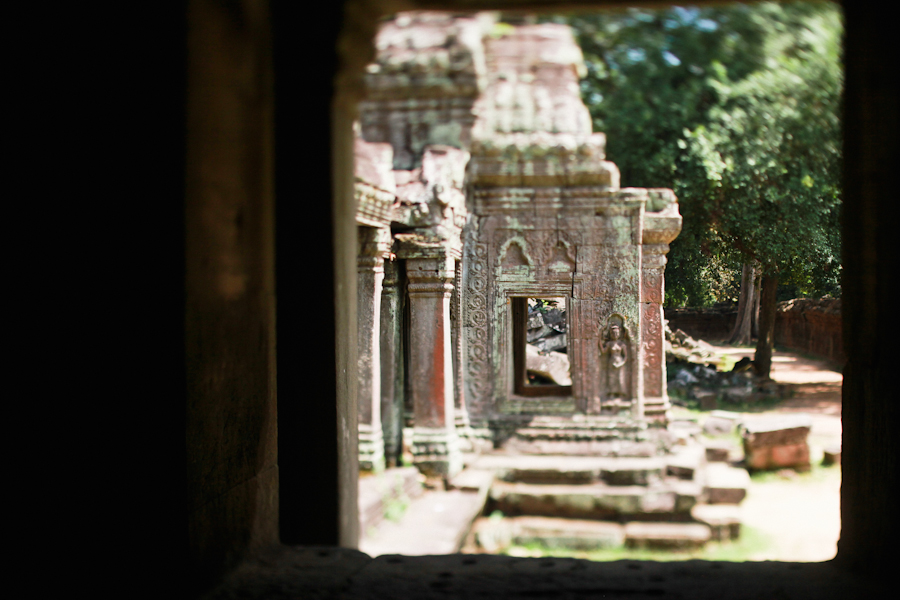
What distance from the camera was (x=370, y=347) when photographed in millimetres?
6848

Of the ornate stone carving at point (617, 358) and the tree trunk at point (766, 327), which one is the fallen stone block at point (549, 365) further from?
the tree trunk at point (766, 327)

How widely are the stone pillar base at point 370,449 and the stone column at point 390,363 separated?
33.3 inches

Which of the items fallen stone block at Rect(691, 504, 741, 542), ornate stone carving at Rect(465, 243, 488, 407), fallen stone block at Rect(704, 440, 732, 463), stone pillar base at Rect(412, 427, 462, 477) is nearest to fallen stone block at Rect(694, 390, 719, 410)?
fallen stone block at Rect(704, 440, 732, 463)

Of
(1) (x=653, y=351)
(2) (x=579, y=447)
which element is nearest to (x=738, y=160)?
(1) (x=653, y=351)

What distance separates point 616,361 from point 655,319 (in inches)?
34.4

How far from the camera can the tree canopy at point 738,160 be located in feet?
26.1

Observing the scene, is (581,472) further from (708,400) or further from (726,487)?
(708,400)

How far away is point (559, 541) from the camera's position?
7371 millimetres

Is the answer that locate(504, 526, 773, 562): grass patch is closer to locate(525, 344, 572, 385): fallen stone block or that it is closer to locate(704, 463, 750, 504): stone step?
locate(704, 463, 750, 504): stone step

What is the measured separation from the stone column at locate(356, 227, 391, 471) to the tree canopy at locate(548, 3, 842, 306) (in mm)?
3322

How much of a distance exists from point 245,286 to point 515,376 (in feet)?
28.0

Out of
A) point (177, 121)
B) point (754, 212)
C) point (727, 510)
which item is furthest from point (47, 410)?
point (754, 212)

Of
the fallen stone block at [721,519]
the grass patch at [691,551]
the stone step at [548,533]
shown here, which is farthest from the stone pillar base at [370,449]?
the fallen stone block at [721,519]

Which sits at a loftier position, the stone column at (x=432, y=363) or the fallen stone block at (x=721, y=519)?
the stone column at (x=432, y=363)
